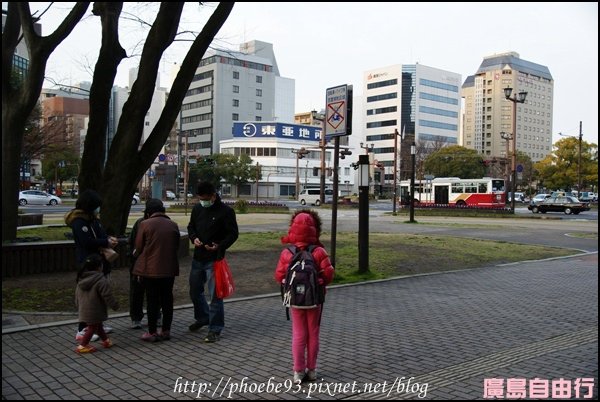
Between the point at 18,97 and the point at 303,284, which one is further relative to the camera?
the point at 18,97

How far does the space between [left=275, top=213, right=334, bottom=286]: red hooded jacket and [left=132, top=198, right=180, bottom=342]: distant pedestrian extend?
1609mm

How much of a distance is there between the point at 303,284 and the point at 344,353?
1.36 metres

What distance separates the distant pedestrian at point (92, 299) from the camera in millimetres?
5258

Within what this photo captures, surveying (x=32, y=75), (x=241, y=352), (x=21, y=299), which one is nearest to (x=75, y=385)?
(x=241, y=352)

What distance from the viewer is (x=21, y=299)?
7496 mm

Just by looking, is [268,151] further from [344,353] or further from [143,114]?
[344,353]

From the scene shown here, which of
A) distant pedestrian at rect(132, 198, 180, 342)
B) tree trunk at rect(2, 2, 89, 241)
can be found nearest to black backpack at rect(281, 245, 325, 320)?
distant pedestrian at rect(132, 198, 180, 342)

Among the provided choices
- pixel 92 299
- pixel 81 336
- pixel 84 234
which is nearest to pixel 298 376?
pixel 92 299

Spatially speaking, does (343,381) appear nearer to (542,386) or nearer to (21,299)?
(542,386)

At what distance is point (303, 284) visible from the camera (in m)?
4.46

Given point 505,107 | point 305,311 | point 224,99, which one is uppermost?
point 505,107

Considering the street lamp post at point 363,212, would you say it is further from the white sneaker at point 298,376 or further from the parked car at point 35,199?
the parked car at point 35,199

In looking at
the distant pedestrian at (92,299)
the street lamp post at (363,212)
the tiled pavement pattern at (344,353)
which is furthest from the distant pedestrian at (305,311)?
the street lamp post at (363,212)

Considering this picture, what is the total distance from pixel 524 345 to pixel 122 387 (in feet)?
13.5
